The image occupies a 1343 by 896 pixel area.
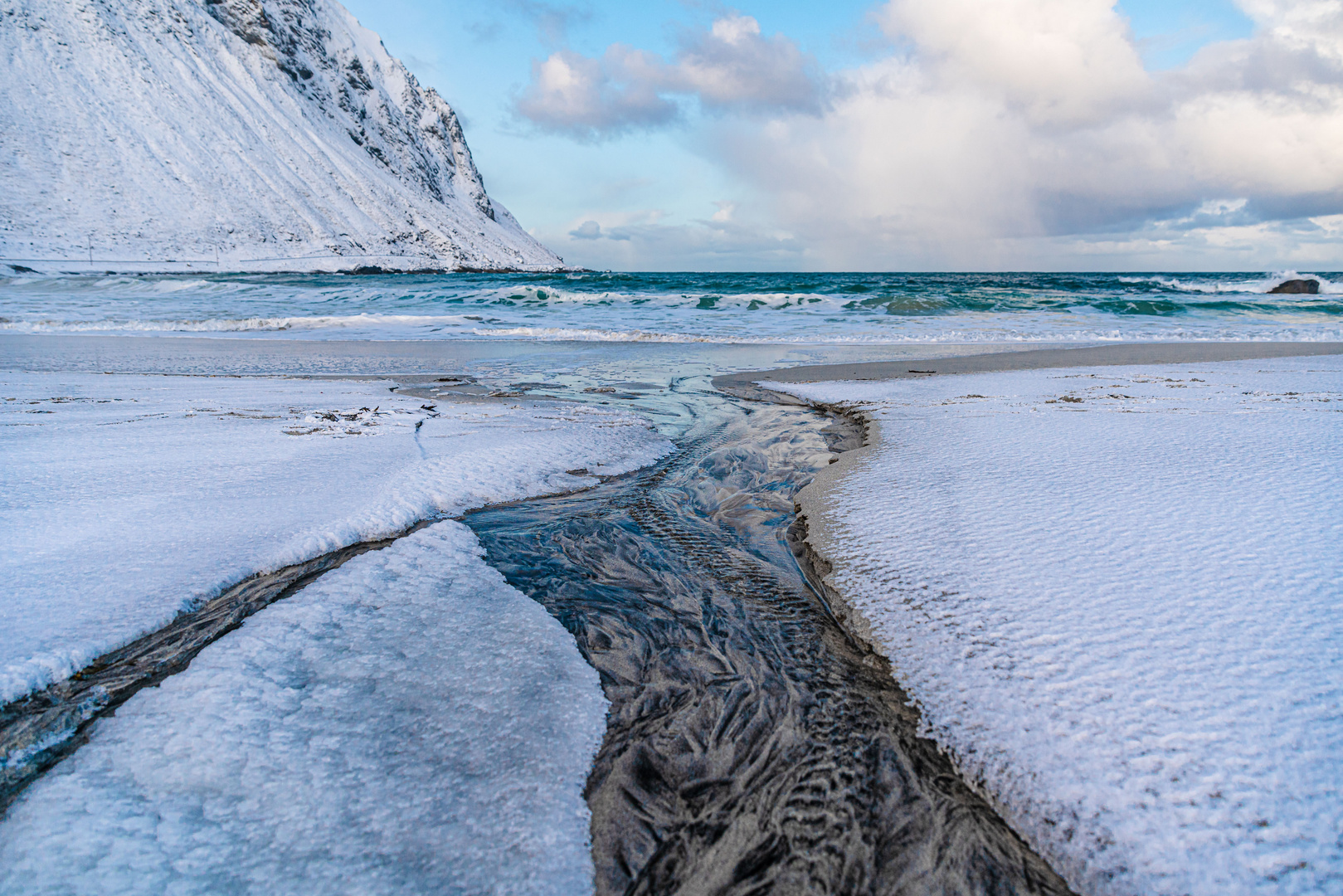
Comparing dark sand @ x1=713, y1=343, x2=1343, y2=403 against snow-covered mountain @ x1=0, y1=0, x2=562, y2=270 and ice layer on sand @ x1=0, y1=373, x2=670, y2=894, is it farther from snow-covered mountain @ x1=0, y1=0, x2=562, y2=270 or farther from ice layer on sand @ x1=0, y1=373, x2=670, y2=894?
snow-covered mountain @ x1=0, y1=0, x2=562, y2=270

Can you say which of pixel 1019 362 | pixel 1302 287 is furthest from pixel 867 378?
pixel 1302 287

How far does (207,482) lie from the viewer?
181 centimetres

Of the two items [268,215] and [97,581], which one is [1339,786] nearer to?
[97,581]

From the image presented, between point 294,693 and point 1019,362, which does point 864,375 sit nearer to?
point 1019,362

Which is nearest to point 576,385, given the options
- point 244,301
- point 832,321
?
point 832,321

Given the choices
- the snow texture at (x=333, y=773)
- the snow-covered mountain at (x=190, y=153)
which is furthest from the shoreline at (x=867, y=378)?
the snow-covered mountain at (x=190, y=153)

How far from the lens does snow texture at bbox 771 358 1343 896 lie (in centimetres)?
72

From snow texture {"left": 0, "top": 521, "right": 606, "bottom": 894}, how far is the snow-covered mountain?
4865 cm

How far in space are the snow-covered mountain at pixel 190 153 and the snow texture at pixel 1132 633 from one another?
49.2 meters

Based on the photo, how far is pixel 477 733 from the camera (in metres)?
0.92

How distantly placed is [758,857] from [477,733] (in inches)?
17.0

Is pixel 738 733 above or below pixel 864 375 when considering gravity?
below

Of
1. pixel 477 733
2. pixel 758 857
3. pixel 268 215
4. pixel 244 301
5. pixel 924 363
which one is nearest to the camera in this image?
pixel 758 857

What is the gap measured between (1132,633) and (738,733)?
0.67 metres
